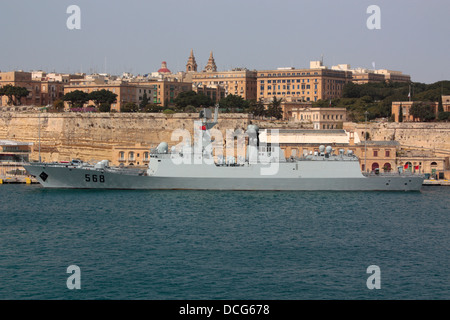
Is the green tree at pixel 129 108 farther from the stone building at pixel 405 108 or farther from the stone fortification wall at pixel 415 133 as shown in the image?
the stone building at pixel 405 108

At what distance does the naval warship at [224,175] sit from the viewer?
37.3m

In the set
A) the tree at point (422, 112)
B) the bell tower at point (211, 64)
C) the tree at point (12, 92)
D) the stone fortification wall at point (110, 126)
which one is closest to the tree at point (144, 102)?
the tree at point (12, 92)

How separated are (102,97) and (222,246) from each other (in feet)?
142

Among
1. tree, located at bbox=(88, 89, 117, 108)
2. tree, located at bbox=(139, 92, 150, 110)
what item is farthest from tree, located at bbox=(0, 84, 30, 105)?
tree, located at bbox=(139, 92, 150, 110)

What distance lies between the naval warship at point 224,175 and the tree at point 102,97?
87.7 feet

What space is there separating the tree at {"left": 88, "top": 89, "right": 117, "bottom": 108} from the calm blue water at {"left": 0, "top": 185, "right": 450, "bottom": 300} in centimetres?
2967

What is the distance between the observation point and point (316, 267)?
20672mm

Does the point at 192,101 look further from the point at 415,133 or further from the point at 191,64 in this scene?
the point at 191,64

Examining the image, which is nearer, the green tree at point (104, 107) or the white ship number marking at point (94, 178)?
the white ship number marking at point (94, 178)

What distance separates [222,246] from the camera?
23203 millimetres

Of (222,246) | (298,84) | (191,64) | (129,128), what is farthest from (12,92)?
(222,246)

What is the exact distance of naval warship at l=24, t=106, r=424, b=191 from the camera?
3731cm

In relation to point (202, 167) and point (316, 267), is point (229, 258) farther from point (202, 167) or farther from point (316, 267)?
point (202, 167)

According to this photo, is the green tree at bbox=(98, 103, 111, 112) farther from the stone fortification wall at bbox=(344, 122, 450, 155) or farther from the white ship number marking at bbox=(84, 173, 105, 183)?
the white ship number marking at bbox=(84, 173, 105, 183)
